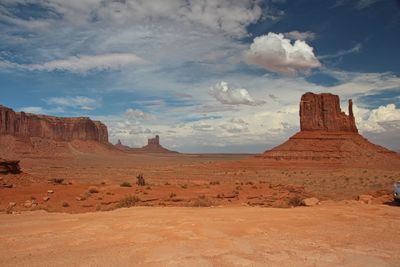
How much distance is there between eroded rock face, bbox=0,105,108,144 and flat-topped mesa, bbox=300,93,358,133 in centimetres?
10101

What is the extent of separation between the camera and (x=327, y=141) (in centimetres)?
7906

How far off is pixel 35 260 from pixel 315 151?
240 ft

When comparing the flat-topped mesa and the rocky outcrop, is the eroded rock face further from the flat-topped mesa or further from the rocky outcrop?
the rocky outcrop

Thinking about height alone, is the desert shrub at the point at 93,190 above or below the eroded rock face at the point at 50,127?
below

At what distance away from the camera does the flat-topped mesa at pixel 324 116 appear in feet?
277

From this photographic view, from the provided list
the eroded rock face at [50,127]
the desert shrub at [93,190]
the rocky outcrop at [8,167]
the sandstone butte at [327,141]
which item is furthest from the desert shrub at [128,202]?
the eroded rock face at [50,127]

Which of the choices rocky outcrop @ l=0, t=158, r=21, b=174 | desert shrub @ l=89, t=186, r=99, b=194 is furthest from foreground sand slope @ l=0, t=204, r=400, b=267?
rocky outcrop @ l=0, t=158, r=21, b=174

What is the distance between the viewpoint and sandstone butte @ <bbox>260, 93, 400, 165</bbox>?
7181cm

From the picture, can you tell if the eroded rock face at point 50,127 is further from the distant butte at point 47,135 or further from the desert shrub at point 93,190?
the desert shrub at point 93,190

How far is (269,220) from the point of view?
978 centimetres

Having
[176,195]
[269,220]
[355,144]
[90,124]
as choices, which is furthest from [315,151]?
[90,124]

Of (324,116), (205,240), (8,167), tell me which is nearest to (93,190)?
(8,167)

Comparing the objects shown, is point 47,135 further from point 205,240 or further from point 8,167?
point 205,240

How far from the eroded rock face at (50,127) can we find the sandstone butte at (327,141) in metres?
97.1
